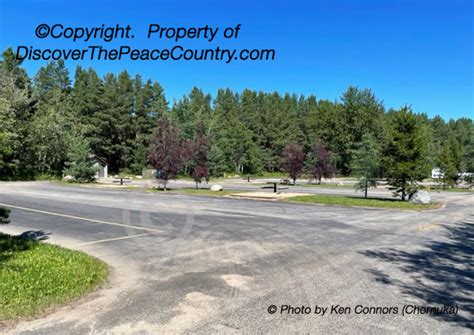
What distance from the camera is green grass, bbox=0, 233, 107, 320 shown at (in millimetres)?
5227

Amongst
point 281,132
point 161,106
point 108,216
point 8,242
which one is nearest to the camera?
point 8,242

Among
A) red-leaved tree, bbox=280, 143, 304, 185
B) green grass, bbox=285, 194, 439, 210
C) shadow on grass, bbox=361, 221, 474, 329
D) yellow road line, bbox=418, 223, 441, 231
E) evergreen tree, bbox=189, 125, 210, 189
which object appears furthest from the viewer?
red-leaved tree, bbox=280, 143, 304, 185

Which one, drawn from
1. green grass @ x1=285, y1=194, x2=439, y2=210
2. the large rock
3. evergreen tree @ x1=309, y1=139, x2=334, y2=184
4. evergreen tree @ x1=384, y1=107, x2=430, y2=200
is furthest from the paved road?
evergreen tree @ x1=309, y1=139, x2=334, y2=184

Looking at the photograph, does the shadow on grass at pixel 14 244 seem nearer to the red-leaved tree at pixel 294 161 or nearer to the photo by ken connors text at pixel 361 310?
the photo by ken connors text at pixel 361 310

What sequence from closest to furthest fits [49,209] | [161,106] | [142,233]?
[142,233], [49,209], [161,106]

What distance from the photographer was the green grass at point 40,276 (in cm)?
523

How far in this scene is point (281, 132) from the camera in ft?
259

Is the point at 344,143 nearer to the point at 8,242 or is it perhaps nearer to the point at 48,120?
the point at 48,120

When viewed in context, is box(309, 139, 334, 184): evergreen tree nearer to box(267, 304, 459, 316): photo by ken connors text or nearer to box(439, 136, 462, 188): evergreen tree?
box(439, 136, 462, 188): evergreen tree

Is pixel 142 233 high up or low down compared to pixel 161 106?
down

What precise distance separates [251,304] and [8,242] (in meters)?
6.71

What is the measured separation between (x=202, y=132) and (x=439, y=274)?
173 feet

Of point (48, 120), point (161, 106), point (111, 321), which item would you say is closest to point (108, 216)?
point (111, 321)

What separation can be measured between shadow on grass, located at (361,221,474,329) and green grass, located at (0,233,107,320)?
515cm
